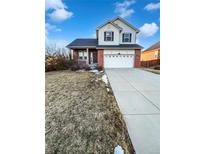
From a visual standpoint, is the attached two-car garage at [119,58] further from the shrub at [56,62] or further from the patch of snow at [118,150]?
the patch of snow at [118,150]

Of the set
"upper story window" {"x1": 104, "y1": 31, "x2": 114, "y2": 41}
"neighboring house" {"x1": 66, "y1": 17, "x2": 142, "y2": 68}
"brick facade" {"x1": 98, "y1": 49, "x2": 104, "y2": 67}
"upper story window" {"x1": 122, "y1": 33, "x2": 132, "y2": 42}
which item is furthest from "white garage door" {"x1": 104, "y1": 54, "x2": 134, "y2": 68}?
"upper story window" {"x1": 122, "y1": 33, "x2": 132, "y2": 42}

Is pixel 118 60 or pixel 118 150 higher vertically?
pixel 118 60

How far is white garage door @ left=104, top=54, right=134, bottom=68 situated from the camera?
13492mm

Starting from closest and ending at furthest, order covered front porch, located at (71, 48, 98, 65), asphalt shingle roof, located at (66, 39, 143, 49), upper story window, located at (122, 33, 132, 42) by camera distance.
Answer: asphalt shingle roof, located at (66, 39, 143, 49)
upper story window, located at (122, 33, 132, 42)
covered front porch, located at (71, 48, 98, 65)

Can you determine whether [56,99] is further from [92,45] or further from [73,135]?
[92,45]

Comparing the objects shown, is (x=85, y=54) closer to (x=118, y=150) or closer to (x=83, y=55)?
(x=83, y=55)

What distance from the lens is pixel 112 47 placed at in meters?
13.5

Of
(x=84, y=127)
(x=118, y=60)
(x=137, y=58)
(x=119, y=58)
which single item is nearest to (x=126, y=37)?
(x=137, y=58)

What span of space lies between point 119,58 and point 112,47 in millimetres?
1273

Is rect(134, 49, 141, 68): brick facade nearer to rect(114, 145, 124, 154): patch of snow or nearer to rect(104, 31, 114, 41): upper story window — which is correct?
rect(104, 31, 114, 41): upper story window

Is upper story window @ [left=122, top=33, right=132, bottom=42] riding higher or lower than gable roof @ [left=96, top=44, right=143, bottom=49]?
higher
